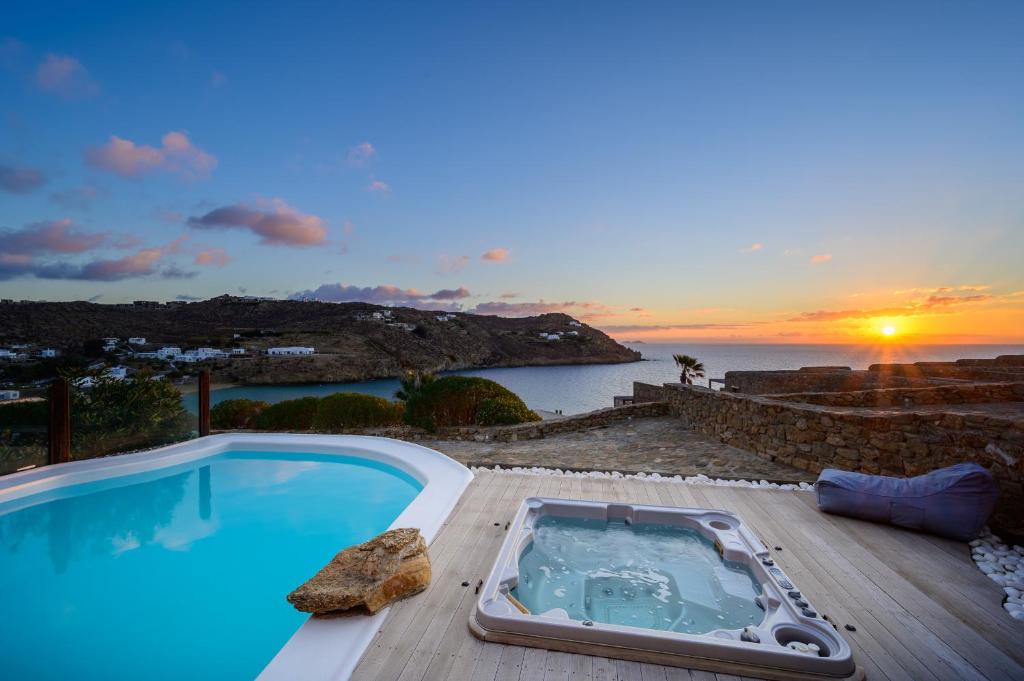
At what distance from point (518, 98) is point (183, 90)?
7.35 meters

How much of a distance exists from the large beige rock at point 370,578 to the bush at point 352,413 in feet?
29.2

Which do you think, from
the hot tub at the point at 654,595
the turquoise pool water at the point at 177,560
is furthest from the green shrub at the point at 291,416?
the hot tub at the point at 654,595

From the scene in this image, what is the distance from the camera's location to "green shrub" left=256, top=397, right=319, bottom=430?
40.2 ft

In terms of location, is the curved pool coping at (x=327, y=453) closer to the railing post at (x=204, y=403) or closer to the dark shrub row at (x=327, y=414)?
the railing post at (x=204, y=403)

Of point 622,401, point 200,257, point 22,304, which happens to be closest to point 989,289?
point 622,401

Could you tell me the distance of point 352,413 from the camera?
11969 mm

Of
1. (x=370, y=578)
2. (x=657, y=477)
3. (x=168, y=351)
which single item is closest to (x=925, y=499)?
(x=657, y=477)

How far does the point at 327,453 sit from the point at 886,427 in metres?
8.61

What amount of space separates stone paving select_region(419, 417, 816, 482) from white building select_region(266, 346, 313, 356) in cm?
2545

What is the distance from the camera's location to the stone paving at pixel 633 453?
6508mm

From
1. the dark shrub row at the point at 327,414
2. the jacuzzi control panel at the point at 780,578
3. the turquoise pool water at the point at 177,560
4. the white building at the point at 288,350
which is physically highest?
the white building at the point at 288,350

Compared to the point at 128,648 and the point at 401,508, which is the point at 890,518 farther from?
the point at 128,648

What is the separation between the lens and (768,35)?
786 cm

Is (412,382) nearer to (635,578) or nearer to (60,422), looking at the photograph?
(60,422)
